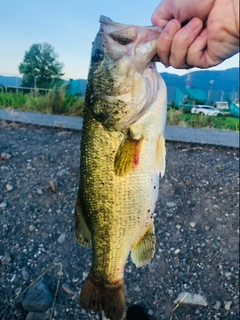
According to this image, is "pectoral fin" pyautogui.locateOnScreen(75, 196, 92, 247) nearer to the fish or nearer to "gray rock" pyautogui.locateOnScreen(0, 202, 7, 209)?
the fish

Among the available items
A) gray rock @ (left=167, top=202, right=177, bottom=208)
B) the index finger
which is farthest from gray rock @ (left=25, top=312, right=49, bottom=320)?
the index finger

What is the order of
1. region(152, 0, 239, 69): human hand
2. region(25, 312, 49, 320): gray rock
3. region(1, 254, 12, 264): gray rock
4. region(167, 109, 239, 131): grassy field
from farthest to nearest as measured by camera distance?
region(167, 109, 239, 131): grassy field < region(1, 254, 12, 264): gray rock < region(25, 312, 49, 320): gray rock < region(152, 0, 239, 69): human hand

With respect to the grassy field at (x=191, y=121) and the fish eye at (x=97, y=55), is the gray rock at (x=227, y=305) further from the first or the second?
the grassy field at (x=191, y=121)

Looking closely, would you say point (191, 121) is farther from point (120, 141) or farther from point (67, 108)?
point (120, 141)

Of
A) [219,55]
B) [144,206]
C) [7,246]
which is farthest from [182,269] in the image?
[219,55]

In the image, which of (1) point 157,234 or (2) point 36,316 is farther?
(1) point 157,234

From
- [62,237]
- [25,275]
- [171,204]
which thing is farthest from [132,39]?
[171,204]
